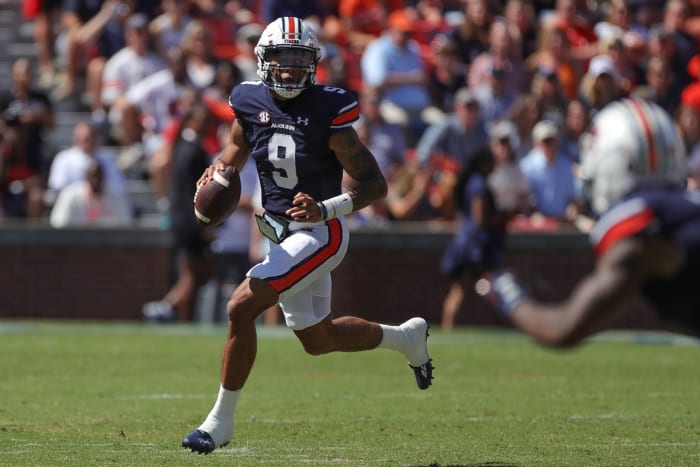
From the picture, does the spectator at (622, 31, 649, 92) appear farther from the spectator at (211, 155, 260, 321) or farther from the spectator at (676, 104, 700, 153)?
the spectator at (211, 155, 260, 321)

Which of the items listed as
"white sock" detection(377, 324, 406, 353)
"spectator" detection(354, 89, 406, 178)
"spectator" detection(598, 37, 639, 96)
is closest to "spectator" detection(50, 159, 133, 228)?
"spectator" detection(354, 89, 406, 178)

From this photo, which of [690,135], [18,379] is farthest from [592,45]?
[18,379]

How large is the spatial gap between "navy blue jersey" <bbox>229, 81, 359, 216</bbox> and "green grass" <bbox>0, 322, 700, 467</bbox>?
135 cm

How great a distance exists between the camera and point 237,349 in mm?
7438

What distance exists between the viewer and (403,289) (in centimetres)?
1589

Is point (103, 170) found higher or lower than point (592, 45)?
lower

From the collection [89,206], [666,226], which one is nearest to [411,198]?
[89,206]

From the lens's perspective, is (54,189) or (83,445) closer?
(83,445)

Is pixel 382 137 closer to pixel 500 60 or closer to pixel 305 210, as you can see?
pixel 500 60

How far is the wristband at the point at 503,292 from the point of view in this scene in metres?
5.91

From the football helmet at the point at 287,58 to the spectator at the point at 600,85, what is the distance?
859cm

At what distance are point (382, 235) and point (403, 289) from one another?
64 centimetres

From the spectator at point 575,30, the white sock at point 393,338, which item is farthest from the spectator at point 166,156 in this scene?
the white sock at point 393,338

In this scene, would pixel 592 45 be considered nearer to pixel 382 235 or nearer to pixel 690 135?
pixel 690 135
